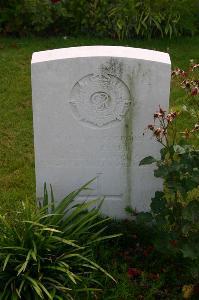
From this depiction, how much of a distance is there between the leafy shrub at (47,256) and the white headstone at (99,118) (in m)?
0.32

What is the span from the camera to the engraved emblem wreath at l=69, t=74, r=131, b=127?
3896 millimetres

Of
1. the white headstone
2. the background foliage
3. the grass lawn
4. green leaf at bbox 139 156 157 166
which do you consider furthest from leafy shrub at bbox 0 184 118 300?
the background foliage

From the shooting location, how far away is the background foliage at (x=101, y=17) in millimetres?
8047

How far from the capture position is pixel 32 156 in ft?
18.1

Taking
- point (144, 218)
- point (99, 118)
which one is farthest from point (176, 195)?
point (99, 118)

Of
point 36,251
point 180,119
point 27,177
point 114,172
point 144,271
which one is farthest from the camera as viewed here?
point 180,119

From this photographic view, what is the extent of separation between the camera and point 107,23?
812 cm

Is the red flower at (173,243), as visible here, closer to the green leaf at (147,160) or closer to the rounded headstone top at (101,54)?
the green leaf at (147,160)

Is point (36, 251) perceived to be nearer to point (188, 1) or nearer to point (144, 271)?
point (144, 271)

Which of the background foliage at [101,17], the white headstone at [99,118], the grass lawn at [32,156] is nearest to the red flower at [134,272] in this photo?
the grass lawn at [32,156]

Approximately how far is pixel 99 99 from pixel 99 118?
12cm

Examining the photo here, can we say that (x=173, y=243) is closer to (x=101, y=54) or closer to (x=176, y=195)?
(x=176, y=195)

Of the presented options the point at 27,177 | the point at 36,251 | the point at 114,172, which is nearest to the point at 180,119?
the point at 27,177

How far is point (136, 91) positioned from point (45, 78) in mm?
566
